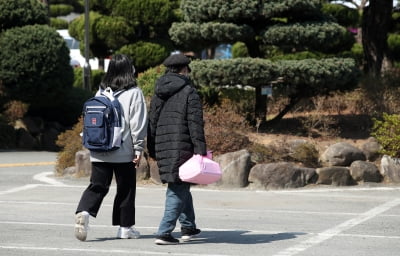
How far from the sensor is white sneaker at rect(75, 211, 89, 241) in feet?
28.0

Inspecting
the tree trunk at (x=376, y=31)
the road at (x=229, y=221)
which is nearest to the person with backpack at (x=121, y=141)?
the road at (x=229, y=221)

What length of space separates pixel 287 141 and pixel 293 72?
1338mm

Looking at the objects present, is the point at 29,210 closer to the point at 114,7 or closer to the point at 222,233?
the point at 222,233

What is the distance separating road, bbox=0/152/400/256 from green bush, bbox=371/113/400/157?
0.58 m

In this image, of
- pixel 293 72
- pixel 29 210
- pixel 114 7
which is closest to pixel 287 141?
pixel 293 72

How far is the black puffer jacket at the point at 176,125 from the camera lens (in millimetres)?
8195

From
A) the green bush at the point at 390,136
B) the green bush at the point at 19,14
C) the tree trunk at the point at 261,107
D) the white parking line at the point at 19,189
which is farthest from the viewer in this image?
the green bush at the point at 19,14

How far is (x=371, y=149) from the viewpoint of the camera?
1427cm

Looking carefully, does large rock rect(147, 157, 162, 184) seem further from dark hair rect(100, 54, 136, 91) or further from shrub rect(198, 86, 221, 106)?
dark hair rect(100, 54, 136, 91)

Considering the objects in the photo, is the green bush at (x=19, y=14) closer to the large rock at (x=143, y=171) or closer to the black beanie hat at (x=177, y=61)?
the large rock at (x=143, y=171)

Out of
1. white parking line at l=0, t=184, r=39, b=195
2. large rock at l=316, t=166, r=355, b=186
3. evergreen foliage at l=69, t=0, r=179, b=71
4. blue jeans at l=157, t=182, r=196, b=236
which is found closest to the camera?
blue jeans at l=157, t=182, r=196, b=236

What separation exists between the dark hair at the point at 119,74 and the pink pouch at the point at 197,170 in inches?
39.8

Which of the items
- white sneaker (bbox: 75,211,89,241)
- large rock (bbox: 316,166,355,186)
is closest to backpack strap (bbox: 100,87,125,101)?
white sneaker (bbox: 75,211,89,241)

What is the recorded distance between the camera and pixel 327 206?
38.3ft
